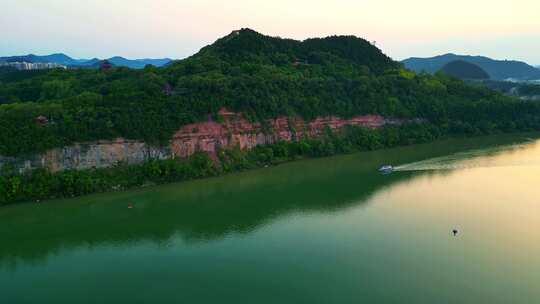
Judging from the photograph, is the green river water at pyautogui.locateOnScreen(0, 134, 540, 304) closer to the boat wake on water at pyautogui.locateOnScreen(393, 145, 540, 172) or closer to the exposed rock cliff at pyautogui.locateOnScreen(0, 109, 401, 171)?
the boat wake on water at pyautogui.locateOnScreen(393, 145, 540, 172)

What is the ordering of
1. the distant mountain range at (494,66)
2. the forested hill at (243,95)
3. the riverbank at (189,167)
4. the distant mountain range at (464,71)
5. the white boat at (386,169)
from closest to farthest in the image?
the riverbank at (189,167)
the forested hill at (243,95)
the white boat at (386,169)
the distant mountain range at (464,71)
the distant mountain range at (494,66)

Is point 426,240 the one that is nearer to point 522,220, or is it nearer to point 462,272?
point 462,272

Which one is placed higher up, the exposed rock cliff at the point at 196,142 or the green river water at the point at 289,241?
the exposed rock cliff at the point at 196,142

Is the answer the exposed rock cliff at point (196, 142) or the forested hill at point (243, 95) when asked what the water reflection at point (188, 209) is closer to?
the exposed rock cliff at point (196, 142)

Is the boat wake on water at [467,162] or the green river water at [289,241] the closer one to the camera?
the green river water at [289,241]

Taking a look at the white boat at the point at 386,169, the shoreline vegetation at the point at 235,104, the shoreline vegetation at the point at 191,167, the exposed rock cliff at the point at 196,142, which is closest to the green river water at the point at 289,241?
the white boat at the point at 386,169

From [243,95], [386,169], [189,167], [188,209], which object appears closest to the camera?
[188,209]

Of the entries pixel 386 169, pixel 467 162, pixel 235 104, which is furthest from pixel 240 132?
pixel 467 162

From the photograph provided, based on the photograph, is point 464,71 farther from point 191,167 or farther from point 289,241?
point 289,241
